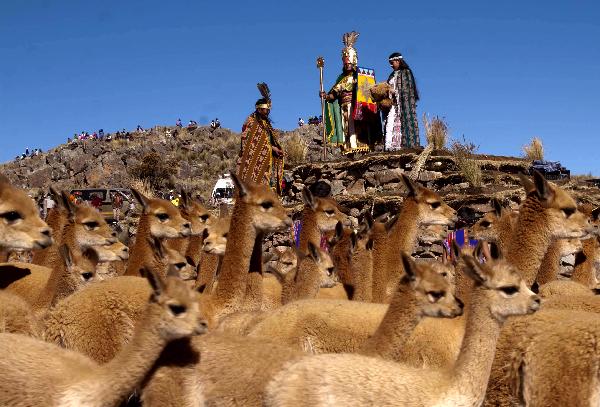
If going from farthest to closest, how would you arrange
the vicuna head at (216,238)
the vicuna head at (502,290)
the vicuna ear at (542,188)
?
the vicuna head at (216,238) → the vicuna ear at (542,188) → the vicuna head at (502,290)

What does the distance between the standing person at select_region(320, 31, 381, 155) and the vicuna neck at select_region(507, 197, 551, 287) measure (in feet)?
32.1

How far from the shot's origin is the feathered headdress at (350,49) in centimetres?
1605

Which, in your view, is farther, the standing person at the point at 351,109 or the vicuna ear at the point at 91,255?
the standing person at the point at 351,109

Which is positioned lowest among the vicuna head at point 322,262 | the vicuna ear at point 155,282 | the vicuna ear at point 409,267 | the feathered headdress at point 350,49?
the vicuna ear at point 155,282

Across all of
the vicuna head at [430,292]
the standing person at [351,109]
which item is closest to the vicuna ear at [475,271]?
the vicuna head at [430,292]

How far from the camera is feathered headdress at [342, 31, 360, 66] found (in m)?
16.0

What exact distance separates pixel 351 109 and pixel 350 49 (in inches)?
52.7

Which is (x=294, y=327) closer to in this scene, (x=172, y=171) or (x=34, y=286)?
(x=34, y=286)

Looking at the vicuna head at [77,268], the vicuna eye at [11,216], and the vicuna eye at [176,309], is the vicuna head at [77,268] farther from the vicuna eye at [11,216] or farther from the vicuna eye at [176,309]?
the vicuna eye at [176,309]

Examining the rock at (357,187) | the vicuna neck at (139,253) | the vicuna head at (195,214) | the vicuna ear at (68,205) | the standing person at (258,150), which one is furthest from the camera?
the rock at (357,187)

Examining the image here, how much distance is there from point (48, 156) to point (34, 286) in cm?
5616

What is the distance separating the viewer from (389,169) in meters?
14.0

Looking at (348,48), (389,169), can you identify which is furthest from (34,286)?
(348,48)

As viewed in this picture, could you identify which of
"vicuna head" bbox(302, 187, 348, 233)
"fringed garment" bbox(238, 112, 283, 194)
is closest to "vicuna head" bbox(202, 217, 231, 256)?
"vicuna head" bbox(302, 187, 348, 233)
